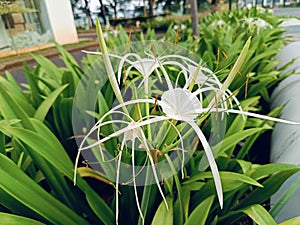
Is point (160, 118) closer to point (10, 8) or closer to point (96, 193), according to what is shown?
point (96, 193)

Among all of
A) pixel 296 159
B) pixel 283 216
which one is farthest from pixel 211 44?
pixel 283 216

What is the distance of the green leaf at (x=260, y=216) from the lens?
59 cm

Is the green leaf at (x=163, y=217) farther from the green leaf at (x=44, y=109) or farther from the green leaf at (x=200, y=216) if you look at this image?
the green leaf at (x=44, y=109)

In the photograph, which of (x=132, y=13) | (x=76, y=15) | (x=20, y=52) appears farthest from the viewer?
(x=132, y=13)

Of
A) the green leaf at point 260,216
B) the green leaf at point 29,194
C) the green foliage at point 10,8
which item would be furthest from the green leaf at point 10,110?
the green foliage at point 10,8

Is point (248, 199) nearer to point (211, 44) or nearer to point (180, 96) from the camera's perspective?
point (180, 96)

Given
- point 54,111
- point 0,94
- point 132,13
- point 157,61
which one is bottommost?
point 132,13

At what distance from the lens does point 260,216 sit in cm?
60

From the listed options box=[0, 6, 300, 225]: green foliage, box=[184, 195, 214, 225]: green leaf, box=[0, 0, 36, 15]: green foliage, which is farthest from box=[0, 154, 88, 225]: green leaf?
box=[0, 0, 36, 15]: green foliage

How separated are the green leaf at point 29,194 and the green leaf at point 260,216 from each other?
41 centimetres

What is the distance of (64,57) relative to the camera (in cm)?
154

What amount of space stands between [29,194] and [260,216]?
19.6 inches

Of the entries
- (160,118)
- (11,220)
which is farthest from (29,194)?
(160,118)

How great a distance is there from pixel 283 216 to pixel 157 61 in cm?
57
